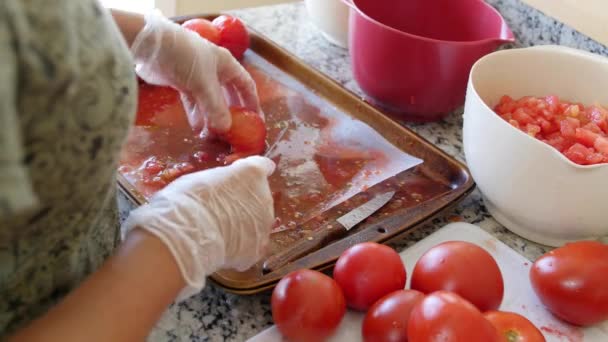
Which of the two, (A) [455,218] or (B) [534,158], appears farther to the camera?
(A) [455,218]

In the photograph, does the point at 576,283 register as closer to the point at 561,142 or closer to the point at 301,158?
the point at 561,142

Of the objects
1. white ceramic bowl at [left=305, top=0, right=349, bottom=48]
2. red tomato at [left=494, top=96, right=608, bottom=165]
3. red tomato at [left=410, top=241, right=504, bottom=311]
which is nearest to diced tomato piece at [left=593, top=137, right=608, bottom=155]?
red tomato at [left=494, top=96, right=608, bottom=165]

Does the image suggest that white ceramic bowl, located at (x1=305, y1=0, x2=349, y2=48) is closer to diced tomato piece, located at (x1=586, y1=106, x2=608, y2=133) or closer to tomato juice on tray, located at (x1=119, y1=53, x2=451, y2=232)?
tomato juice on tray, located at (x1=119, y1=53, x2=451, y2=232)

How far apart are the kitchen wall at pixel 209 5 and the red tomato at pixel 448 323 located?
1251 mm

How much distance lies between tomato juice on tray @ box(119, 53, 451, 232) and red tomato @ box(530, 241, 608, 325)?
214 millimetres

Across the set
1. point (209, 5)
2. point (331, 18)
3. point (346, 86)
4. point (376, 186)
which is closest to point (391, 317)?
point (376, 186)

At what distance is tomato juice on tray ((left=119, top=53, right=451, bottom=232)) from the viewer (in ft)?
2.72

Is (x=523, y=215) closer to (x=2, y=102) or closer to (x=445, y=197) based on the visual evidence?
(x=445, y=197)

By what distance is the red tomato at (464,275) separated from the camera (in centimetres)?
62

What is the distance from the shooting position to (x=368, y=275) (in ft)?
2.08

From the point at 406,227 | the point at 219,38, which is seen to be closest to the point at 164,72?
the point at 219,38

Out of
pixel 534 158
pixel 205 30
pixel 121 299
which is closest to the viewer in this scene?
pixel 121 299

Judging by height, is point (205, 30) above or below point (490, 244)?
above

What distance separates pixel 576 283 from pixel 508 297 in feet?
0.29
